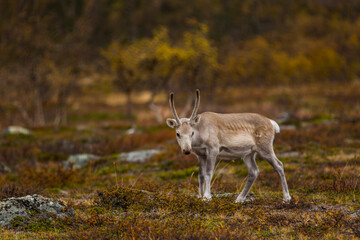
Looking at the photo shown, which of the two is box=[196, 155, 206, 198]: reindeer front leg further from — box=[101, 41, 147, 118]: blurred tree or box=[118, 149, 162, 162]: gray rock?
box=[101, 41, 147, 118]: blurred tree

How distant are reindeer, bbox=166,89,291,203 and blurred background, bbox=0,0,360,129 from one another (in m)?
18.3

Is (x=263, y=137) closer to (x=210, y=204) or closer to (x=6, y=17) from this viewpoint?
(x=210, y=204)

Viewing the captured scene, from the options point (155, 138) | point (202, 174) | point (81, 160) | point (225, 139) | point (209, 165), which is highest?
point (225, 139)

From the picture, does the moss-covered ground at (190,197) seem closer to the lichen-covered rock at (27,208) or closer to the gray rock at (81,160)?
the lichen-covered rock at (27,208)

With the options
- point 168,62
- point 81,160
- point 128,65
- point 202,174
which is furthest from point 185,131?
point 128,65

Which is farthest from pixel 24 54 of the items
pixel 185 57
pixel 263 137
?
pixel 263 137

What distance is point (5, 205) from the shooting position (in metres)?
7.14

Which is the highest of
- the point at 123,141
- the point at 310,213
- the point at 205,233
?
the point at 205,233

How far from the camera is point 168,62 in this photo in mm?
31391

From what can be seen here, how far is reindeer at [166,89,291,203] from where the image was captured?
8.07 metres

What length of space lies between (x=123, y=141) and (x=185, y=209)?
39.0ft

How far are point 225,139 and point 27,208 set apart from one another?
4.22m

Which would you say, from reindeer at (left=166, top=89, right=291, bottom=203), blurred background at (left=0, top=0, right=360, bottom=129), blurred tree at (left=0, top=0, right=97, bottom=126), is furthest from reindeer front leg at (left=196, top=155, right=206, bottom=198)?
blurred tree at (left=0, top=0, right=97, bottom=126)

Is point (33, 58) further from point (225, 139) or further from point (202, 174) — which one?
point (225, 139)
